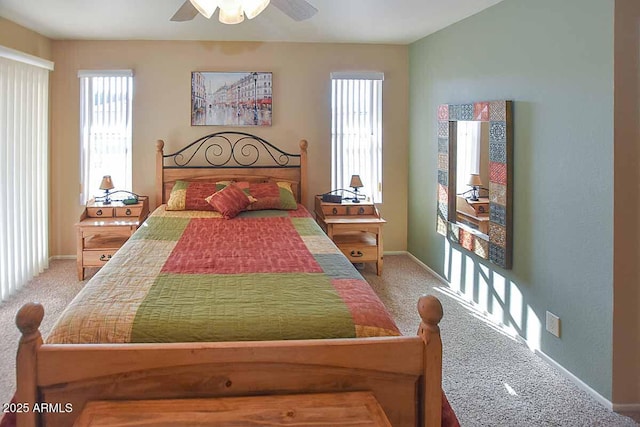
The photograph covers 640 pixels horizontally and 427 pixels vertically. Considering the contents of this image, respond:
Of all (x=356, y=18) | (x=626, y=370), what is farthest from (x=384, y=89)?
(x=626, y=370)

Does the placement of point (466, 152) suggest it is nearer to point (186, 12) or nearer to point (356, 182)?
point (356, 182)

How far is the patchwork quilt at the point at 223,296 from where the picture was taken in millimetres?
2219

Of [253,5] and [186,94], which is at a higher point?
[186,94]

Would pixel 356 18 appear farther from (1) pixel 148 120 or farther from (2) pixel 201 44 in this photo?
(1) pixel 148 120

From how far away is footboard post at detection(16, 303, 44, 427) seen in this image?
6.08 feet

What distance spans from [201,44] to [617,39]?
405 cm

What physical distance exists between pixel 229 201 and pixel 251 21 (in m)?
1.50

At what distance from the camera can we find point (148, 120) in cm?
582

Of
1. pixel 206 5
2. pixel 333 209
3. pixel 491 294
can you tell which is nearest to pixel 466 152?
pixel 491 294

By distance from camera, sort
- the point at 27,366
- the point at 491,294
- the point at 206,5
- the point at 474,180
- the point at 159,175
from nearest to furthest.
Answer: the point at 27,366
the point at 206,5
the point at 491,294
the point at 474,180
the point at 159,175

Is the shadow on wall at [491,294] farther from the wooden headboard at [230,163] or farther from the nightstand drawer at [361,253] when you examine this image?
A: the wooden headboard at [230,163]

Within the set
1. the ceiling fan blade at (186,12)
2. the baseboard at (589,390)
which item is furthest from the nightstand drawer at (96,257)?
the baseboard at (589,390)

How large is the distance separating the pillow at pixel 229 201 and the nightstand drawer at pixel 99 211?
1.03 meters

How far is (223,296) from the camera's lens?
2.57 m
